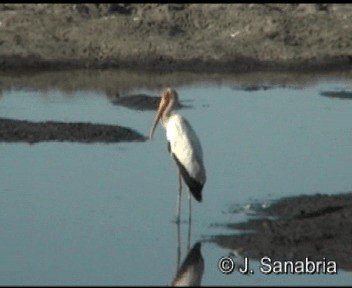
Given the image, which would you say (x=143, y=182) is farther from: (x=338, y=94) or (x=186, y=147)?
(x=338, y=94)

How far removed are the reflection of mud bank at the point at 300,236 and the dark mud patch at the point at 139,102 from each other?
1008 centimetres

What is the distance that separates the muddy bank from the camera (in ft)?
110

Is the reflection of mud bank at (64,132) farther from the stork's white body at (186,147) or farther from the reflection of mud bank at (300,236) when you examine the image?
the reflection of mud bank at (300,236)

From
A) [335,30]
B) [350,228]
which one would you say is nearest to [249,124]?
[350,228]

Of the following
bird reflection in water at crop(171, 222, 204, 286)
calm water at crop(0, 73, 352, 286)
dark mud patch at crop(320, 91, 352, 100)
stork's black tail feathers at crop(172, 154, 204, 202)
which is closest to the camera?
bird reflection in water at crop(171, 222, 204, 286)

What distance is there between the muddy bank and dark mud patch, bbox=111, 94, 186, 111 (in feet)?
19.9

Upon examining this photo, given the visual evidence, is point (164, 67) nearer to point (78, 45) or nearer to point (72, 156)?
point (78, 45)

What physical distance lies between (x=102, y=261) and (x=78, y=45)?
70.4 ft

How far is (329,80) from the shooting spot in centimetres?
3108

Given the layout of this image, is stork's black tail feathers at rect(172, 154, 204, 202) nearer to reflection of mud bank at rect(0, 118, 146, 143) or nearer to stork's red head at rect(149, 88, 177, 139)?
stork's red head at rect(149, 88, 177, 139)

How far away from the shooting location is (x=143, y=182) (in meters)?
17.9

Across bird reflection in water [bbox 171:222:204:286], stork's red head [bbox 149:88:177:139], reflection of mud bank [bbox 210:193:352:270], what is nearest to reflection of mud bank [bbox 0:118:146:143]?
stork's red head [bbox 149:88:177:139]

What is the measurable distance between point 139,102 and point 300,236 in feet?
41.0

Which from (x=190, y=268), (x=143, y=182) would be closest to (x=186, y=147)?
(x=143, y=182)
